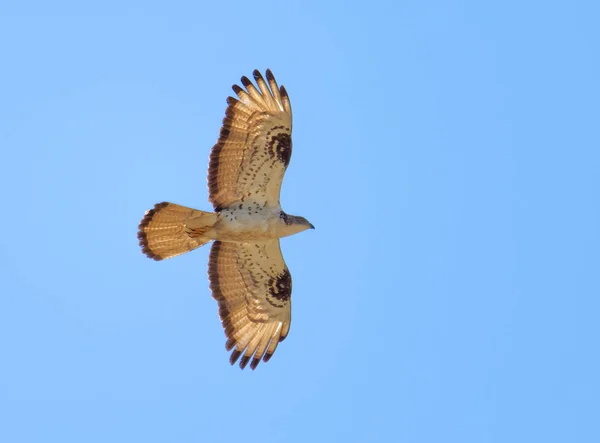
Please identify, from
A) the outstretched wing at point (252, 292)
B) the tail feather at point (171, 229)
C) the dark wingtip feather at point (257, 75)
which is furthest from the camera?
the outstretched wing at point (252, 292)

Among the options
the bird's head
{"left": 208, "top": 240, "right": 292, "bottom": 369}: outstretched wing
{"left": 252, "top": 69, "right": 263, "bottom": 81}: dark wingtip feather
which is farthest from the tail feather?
{"left": 252, "top": 69, "right": 263, "bottom": 81}: dark wingtip feather

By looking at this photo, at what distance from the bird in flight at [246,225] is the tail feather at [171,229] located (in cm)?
1

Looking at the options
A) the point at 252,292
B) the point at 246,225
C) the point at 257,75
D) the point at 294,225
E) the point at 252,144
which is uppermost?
the point at 257,75

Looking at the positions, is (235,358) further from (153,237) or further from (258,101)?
(258,101)

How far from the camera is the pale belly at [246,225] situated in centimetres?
1742

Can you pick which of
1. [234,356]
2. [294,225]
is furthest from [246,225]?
[234,356]

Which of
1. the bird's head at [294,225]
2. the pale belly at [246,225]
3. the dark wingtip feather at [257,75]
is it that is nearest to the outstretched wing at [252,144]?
the dark wingtip feather at [257,75]

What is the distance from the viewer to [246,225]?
57.1 feet

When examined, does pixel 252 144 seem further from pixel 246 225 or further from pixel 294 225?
pixel 294 225

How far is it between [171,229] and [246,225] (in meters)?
1.09

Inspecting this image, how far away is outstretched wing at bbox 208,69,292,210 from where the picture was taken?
669 inches

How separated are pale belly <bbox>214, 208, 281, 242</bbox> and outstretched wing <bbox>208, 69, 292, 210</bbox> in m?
0.25

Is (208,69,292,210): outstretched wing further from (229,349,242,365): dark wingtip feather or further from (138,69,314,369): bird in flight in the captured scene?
(229,349,242,365): dark wingtip feather

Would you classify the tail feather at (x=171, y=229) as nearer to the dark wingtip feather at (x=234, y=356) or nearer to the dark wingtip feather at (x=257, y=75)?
the dark wingtip feather at (x=234, y=356)
